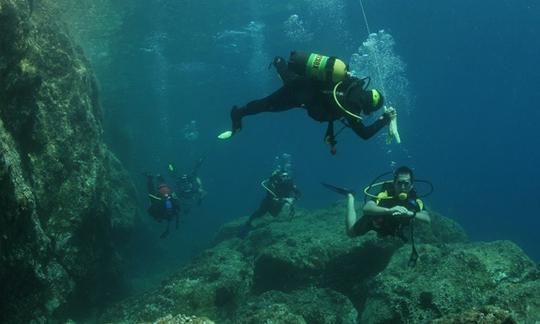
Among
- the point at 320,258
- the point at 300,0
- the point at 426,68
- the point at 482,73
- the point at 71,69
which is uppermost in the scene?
the point at 482,73

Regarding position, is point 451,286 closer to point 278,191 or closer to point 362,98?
point 362,98

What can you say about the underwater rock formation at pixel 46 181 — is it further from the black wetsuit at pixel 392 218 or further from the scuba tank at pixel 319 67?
the black wetsuit at pixel 392 218

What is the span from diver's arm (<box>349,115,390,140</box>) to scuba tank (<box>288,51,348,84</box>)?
700 millimetres

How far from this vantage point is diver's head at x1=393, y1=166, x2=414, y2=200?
636 centimetres

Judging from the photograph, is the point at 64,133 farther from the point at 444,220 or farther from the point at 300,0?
the point at 300,0

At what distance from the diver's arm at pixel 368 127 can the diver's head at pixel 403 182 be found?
0.70 meters

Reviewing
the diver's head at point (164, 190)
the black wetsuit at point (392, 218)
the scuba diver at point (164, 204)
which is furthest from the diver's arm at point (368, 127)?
the diver's head at point (164, 190)

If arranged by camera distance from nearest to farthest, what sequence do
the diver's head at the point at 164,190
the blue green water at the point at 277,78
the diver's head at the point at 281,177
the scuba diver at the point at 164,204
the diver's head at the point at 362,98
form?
1. the diver's head at the point at 362,98
2. the scuba diver at the point at 164,204
3. the diver's head at the point at 164,190
4. the diver's head at the point at 281,177
5. the blue green water at the point at 277,78

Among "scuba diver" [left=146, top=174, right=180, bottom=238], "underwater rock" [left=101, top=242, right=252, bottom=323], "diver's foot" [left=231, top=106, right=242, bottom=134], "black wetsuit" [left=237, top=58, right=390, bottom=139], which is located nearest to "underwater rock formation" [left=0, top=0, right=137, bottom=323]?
"underwater rock" [left=101, top=242, right=252, bottom=323]

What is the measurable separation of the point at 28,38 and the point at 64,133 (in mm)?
1983

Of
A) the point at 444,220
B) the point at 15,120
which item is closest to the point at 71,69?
the point at 15,120

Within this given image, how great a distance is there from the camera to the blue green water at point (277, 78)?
92.6 feet

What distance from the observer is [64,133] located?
331 inches

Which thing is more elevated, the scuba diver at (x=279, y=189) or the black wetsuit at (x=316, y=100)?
the black wetsuit at (x=316, y=100)
